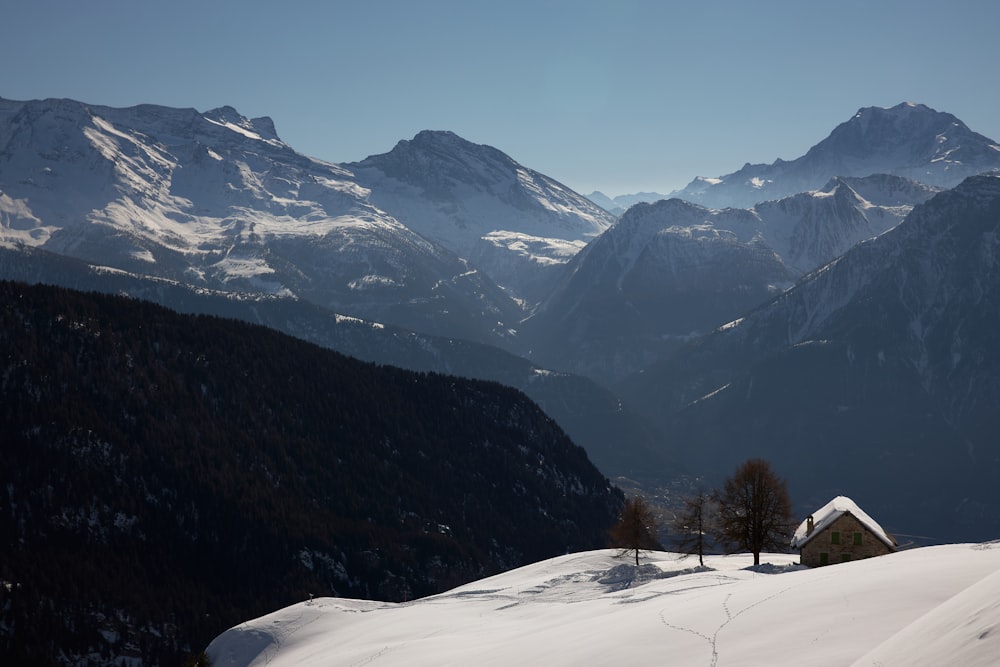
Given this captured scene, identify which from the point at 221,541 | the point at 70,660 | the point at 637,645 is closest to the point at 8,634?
the point at 70,660

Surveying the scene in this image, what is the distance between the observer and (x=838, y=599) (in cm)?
4716

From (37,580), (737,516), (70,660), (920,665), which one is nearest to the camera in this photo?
(920,665)

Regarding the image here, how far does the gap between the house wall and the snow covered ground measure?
10.2ft

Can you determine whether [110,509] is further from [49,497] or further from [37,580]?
[37,580]

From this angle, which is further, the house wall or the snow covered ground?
the house wall

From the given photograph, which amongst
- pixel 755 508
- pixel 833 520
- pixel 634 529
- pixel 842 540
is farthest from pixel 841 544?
pixel 634 529

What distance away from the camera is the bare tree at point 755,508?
102 metres

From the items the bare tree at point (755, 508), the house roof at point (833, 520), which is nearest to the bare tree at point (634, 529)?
the bare tree at point (755, 508)

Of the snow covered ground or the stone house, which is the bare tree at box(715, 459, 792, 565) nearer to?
the snow covered ground

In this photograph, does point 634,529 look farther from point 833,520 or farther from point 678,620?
point 678,620

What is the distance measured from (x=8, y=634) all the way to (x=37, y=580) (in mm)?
14054

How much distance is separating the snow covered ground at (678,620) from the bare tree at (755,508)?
11.8 feet

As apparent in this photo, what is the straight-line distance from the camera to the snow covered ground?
36312 mm

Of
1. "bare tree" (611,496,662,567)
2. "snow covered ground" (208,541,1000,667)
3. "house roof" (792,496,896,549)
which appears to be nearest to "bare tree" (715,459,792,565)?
"snow covered ground" (208,541,1000,667)
